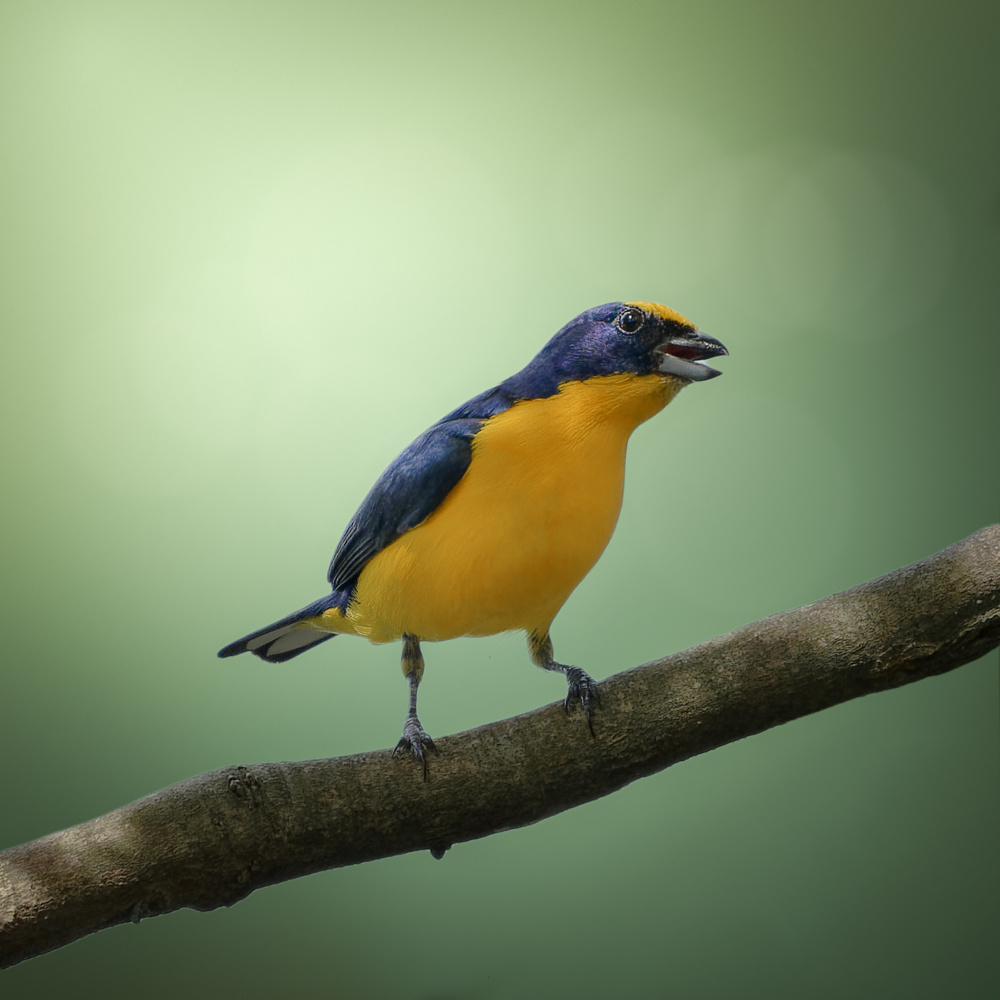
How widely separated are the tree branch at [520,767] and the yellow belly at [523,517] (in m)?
0.24

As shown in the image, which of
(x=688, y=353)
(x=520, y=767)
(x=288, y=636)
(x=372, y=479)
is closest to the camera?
(x=520, y=767)

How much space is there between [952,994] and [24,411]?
317cm

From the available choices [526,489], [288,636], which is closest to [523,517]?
[526,489]

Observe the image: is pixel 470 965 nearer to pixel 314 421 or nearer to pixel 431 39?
pixel 314 421

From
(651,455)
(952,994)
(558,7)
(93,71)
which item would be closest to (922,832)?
(952,994)

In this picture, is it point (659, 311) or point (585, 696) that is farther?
point (659, 311)

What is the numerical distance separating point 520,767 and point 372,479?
1318 millimetres

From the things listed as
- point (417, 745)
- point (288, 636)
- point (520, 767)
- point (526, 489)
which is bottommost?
point (520, 767)

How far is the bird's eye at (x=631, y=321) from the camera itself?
75.7 inches

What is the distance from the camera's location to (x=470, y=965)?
2705 mm

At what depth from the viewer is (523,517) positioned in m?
A: 1.85

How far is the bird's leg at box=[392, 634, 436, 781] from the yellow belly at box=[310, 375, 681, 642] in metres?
0.10

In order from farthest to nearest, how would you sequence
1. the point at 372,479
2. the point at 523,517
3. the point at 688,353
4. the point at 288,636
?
1. the point at 372,479
2. the point at 288,636
3. the point at 688,353
4. the point at 523,517

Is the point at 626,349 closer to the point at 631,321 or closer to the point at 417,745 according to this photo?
the point at 631,321
